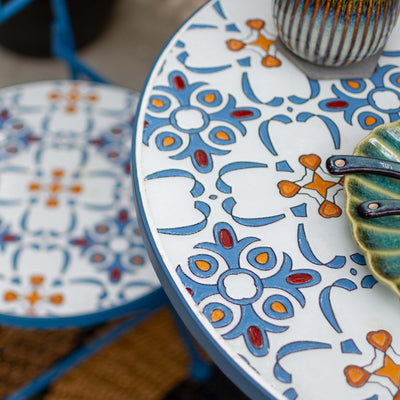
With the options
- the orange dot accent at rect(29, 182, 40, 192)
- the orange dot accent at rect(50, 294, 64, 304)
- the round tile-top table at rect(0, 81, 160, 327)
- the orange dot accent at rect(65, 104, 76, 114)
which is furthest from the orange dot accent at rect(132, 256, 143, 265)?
the orange dot accent at rect(65, 104, 76, 114)

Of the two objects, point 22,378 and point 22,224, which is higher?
point 22,224

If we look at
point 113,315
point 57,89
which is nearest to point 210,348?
point 113,315

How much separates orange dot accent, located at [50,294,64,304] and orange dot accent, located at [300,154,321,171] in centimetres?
44

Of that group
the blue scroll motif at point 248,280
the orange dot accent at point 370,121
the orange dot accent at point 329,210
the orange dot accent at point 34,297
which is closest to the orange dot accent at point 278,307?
the blue scroll motif at point 248,280

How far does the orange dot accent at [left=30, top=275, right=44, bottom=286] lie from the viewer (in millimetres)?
849

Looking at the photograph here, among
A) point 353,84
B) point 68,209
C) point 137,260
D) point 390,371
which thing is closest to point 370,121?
point 353,84

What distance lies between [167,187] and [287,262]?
131 mm

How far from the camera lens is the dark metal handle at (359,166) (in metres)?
0.50

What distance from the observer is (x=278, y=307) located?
1.55 ft

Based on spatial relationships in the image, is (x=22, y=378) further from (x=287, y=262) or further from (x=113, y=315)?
(x=287, y=262)

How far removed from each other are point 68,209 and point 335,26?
21.3 inches

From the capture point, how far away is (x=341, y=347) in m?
0.45

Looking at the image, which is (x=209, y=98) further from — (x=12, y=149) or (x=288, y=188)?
(x=12, y=149)

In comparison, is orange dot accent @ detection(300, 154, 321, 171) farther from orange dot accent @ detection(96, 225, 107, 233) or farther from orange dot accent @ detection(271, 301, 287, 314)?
orange dot accent @ detection(96, 225, 107, 233)
